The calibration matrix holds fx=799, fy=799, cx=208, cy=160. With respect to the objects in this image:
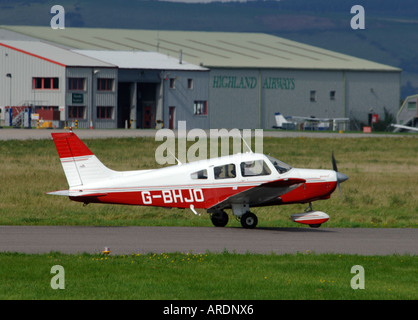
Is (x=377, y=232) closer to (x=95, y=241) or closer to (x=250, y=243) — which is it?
(x=250, y=243)

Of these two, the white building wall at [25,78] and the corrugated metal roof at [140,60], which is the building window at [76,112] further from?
the corrugated metal roof at [140,60]

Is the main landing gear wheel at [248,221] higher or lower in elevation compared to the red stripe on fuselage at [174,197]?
lower

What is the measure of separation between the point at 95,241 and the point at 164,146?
37310 mm

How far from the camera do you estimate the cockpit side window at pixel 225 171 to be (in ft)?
67.1

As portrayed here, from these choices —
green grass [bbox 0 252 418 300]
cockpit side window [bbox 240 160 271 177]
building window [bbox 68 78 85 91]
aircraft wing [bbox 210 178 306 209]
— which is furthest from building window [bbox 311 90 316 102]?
green grass [bbox 0 252 418 300]

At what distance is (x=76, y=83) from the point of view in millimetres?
81188

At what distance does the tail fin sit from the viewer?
1967cm

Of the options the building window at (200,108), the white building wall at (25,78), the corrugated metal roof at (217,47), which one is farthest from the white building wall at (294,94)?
the white building wall at (25,78)

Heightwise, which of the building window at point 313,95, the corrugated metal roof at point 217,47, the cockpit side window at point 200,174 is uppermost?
the corrugated metal roof at point 217,47

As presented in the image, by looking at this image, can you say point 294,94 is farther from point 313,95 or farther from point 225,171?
point 225,171

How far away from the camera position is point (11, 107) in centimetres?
8125

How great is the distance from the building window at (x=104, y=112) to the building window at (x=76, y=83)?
133 inches

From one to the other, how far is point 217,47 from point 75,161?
90106 millimetres

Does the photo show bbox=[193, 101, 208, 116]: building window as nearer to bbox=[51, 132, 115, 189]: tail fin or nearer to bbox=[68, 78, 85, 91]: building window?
bbox=[68, 78, 85, 91]: building window
